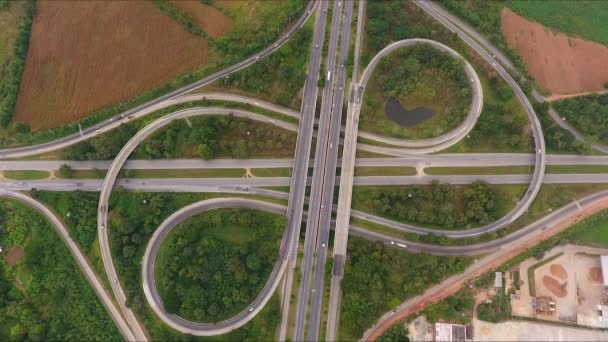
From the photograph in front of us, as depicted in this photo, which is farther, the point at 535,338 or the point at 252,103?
the point at 252,103

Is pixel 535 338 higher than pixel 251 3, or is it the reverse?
pixel 251 3

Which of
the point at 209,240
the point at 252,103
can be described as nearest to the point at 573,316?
the point at 209,240

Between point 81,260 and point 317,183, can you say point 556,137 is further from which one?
point 81,260

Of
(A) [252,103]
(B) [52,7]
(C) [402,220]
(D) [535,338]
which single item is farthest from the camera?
(B) [52,7]

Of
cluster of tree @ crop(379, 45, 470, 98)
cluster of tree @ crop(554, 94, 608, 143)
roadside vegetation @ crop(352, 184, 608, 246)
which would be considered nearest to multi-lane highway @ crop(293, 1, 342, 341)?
roadside vegetation @ crop(352, 184, 608, 246)

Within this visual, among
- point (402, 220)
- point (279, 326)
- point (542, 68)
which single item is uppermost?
point (542, 68)

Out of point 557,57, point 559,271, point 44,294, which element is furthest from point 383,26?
point 44,294

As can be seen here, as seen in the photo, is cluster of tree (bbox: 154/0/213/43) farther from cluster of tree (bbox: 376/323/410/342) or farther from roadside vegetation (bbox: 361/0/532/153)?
cluster of tree (bbox: 376/323/410/342)

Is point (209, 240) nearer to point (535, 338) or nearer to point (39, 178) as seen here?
point (39, 178)

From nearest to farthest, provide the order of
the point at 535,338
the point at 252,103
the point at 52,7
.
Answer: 1. the point at 535,338
2. the point at 252,103
3. the point at 52,7
